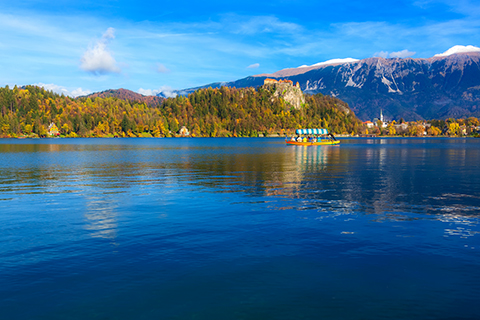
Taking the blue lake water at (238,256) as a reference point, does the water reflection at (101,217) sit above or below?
above

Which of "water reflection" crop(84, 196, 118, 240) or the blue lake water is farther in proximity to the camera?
"water reflection" crop(84, 196, 118, 240)

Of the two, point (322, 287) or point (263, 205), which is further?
point (263, 205)

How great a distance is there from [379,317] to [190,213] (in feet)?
59.3

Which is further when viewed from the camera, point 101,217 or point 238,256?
point 101,217

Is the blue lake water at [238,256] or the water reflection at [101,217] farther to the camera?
the water reflection at [101,217]

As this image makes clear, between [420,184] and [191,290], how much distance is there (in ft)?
131

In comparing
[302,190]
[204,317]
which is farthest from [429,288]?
[302,190]

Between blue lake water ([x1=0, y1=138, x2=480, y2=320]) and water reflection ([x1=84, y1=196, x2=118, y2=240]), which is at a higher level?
water reflection ([x1=84, y1=196, x2=118, y2=240])

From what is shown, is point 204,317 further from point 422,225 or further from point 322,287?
point 422,225

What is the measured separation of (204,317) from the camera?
39.9ft

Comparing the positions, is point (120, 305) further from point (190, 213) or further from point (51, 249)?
point (190, 213)

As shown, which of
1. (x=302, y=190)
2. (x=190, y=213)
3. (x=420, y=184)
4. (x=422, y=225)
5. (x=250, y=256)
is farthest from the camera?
(x=420, y=184)

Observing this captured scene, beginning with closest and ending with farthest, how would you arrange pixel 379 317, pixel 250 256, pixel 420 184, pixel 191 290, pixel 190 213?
pixel 379 317
pixel 191 290
pixel 250 256
pixel 190 213
pixel 420 184

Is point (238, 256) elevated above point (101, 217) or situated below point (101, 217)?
below
